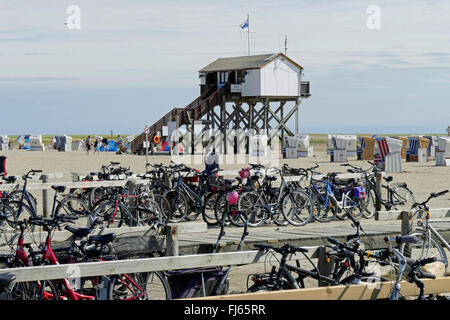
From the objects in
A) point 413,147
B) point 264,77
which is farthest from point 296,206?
point 264,77

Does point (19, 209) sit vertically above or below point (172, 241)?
below

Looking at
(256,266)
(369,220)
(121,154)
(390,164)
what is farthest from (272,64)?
(256,266)

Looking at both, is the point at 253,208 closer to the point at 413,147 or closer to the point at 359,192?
the point at 359,192

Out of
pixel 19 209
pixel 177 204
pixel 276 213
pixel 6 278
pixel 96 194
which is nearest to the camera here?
pixel 6 278

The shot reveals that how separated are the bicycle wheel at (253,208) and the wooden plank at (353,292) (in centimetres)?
738

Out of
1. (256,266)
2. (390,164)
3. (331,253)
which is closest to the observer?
(331,253)

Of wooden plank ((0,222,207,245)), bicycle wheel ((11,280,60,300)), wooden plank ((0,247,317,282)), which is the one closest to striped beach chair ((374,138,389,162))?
wooden plank ((0,222,207,245))

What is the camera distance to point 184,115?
49969 mm

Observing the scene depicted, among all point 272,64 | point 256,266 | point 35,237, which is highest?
point 272,64

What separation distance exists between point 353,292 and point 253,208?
7.48 m

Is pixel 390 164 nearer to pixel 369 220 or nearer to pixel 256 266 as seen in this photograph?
Result: pixel 369 220

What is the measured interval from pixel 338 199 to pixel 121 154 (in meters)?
35.6

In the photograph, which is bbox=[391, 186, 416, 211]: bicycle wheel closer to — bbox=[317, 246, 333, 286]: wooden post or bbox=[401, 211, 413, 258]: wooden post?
bbox=[401, 211, 413, 258]: wooden post
